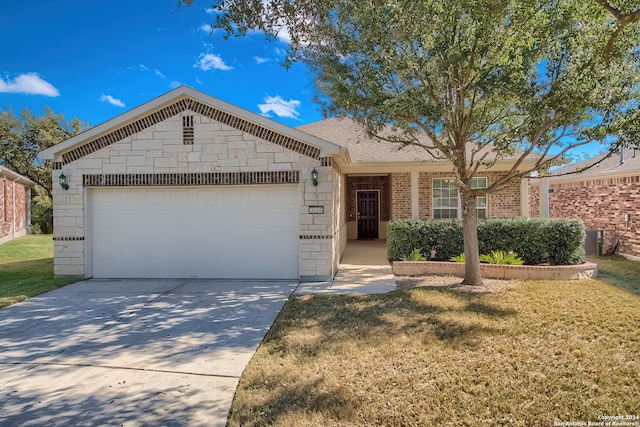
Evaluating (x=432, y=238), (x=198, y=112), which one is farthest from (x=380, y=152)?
(x=198, y=112)

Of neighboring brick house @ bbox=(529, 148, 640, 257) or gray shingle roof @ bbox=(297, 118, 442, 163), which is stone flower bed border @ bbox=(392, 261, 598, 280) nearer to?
gray shingle roof @ bbox=(297, 118, 442, 163)

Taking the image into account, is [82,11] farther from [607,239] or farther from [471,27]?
[607,239]

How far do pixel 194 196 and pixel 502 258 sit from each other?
24.6 feet

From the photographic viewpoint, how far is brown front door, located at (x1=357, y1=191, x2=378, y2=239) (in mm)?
16250

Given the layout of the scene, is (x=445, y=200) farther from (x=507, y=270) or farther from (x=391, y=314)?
(x=391, y=314)

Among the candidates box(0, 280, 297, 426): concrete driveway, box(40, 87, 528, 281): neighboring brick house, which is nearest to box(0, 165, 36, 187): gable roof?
box(40, 87, 528, 281): neighboring brick house

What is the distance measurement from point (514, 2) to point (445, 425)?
661cm

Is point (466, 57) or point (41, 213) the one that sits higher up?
point (466, 57)

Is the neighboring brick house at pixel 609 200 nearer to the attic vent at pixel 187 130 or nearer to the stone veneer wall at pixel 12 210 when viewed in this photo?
the attic vent at pixel 187 130

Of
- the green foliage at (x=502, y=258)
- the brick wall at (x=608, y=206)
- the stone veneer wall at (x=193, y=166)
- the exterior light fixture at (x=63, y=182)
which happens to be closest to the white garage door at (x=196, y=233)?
the stone veneer wall at (x=193, y=166)

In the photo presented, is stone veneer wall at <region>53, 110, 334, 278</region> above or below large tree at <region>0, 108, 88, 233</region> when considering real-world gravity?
below

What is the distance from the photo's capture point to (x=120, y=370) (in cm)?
408

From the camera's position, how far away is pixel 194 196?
8883 mm

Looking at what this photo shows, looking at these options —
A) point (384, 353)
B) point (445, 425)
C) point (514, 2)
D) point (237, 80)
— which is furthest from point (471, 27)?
point (237, 80)
